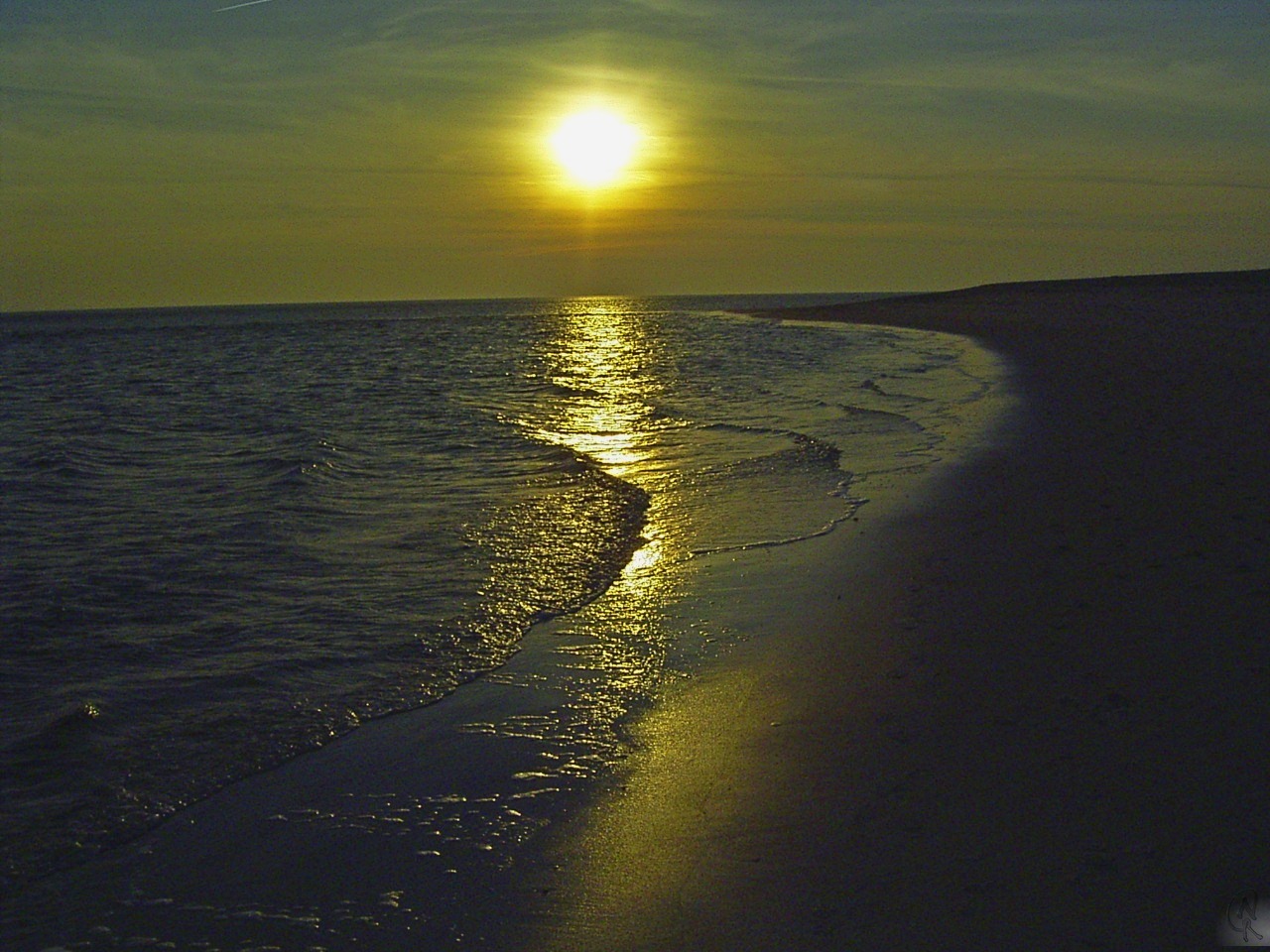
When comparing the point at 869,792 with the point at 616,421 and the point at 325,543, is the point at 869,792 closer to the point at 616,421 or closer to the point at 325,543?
the point at 325,543

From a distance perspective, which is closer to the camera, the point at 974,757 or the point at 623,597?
the point at 974,757

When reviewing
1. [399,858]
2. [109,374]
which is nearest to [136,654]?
[399,858]

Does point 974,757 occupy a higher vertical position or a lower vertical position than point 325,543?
higher

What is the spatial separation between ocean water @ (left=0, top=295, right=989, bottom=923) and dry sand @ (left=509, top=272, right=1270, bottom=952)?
1012 millimetres

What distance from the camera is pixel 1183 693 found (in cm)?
599

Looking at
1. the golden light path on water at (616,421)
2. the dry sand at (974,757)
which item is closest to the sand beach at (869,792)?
the dry sand at (974,757)

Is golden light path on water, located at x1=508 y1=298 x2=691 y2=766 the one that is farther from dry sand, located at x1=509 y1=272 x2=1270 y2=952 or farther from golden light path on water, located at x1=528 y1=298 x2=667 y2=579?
dry sand, located at x1=509 y1=272 x2=1270 y2=952

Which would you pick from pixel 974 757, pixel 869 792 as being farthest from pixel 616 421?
pixel 869 792

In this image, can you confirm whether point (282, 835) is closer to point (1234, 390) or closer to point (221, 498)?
point (221, 498)

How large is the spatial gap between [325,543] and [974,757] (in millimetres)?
7701

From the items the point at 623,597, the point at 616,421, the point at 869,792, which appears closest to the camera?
the point at 869,792

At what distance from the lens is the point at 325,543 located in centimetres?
1115

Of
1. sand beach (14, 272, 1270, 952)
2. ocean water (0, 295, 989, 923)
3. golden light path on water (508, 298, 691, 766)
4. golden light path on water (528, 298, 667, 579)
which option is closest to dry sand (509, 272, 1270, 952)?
sand beach (14, 272, 1270, 952)

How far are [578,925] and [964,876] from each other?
5.33 feet
